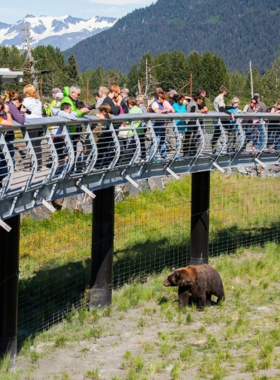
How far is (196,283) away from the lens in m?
14.8

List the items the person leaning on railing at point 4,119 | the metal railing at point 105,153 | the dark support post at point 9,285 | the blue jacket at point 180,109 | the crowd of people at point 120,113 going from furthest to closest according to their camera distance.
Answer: the blue jacket at point 180,109 < the crowd of people at point 120,113 < the dark support post at point 9,285 < the metal railing at point 105,153 < the person leaning on railing at point 4,119

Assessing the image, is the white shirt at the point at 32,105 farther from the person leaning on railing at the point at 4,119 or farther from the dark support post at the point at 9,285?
the person leaning on railing at the point at 4,119

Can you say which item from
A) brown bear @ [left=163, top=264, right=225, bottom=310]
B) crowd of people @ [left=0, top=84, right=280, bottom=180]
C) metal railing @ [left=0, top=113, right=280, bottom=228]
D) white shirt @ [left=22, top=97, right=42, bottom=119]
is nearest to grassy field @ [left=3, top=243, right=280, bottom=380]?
brown bear @ [left=163, top=264, right=225, bottom=310]

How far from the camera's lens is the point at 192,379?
1153cm

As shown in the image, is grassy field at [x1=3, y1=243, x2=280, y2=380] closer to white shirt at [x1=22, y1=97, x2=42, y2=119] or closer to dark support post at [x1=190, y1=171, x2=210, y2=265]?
dark support post at [x1=190, y1=171, x2=210, y2=265]

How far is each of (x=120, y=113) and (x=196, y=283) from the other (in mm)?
3410

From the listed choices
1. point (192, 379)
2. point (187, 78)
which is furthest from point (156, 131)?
point (187, 78)

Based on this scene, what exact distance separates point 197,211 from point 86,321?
438 centimetres

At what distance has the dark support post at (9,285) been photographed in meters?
11.6

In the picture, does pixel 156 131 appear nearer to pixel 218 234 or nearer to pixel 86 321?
pixel 86 321

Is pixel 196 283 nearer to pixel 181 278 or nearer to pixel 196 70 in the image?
pixel 181 278

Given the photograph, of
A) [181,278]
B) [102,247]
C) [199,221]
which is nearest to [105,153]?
[102,247]

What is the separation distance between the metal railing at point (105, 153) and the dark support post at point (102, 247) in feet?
3.97

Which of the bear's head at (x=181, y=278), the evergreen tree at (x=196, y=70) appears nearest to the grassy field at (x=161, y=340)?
the bear's head at (x=181, y=278)
